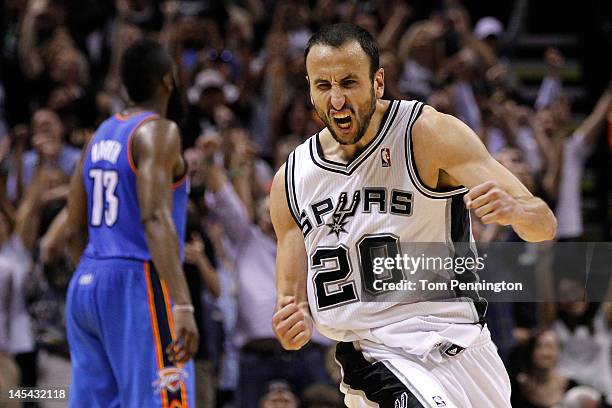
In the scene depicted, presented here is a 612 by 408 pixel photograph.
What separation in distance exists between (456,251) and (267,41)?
709cm

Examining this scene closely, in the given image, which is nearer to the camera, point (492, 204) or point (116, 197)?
point (492, 204)

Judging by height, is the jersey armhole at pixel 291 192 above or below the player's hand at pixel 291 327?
above

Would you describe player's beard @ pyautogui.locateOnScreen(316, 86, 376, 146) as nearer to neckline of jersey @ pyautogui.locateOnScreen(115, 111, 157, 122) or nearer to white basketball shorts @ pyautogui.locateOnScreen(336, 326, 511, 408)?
white basketball shorts @ pyautogui.locateOnScreen(336, 326, 511, 408)

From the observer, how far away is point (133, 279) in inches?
214

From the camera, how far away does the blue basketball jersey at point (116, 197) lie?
5.51 m

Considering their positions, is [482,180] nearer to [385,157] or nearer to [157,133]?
[385,157]

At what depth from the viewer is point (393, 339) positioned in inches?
167

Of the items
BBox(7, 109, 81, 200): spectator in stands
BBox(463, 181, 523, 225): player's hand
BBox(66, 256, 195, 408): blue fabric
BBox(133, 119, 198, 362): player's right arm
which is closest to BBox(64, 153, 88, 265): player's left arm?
BBox(66, 256, 195, 408): blue fabric

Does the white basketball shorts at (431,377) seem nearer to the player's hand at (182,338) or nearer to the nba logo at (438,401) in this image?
the nba logo at (438,401)

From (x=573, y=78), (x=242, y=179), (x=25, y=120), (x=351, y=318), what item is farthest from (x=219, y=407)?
(x=573, y=78)

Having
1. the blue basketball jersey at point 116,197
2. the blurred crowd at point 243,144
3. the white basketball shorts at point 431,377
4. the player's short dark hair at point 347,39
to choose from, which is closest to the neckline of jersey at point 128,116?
the blue basketball jersey at point 116,197

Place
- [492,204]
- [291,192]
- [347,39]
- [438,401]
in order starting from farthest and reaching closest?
[291,192] → [347,39] → [438,401] → [492,204]

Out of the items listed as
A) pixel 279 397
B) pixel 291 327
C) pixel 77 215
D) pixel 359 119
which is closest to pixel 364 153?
pixel 359 119

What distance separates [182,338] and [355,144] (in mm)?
1527
